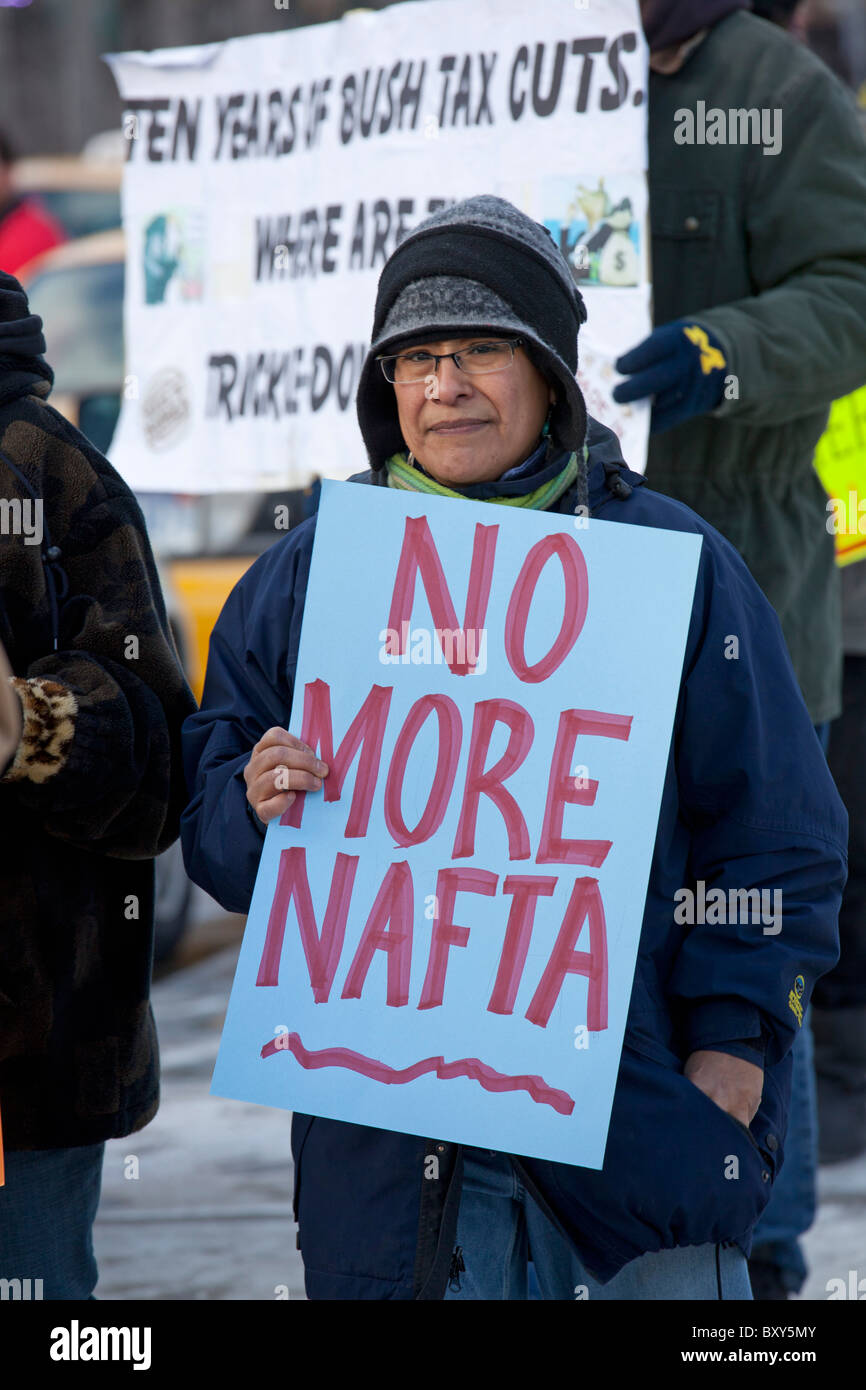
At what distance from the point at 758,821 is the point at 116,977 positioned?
0.93 meters

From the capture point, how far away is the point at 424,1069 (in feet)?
6.70

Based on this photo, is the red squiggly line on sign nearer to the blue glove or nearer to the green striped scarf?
the green striped scarf

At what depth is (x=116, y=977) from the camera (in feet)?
8.03

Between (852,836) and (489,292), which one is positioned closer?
(489,292)

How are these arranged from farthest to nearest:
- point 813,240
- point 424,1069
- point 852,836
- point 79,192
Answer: point 79,192, point 852,836, point 813,240, point 424,1069

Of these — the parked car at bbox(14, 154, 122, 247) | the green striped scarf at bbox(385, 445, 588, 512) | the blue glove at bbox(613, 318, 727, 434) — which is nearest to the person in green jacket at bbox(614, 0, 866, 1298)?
the blue glove at bbox(613, 318, 727, 434)

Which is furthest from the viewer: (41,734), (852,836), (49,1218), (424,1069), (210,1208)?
(852,836)

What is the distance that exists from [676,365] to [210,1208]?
236 centimetres

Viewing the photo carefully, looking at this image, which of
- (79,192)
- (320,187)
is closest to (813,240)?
(320,187)

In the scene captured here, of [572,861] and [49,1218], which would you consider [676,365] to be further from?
[49,1218]

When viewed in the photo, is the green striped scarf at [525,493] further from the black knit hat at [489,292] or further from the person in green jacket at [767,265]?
the person in green jacket at [767,265]

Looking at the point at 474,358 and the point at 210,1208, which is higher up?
the point at 474,358
